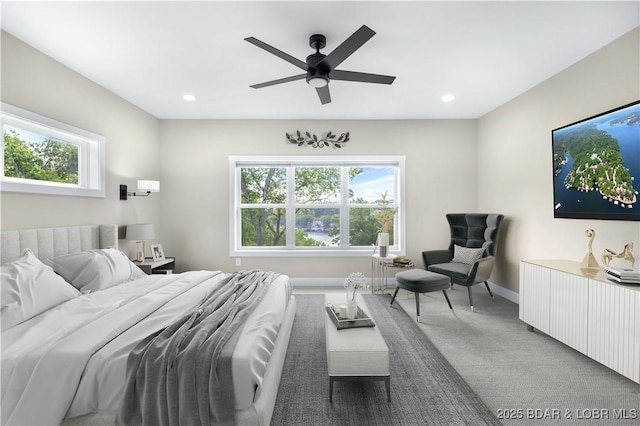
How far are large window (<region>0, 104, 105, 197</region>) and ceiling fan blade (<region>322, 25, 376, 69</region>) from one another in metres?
2.74

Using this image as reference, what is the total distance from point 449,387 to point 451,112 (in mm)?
3875

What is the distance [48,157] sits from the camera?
312 centimetres

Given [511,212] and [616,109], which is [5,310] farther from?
[511,212]

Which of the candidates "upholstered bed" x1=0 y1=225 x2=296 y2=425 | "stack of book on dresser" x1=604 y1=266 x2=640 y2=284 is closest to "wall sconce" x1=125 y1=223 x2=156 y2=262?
"upholstered bed" x1=0 y1=225 x2=296 y2=425

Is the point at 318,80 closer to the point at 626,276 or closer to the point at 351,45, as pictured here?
the point at 351,45

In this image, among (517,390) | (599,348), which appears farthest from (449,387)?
(599,348)

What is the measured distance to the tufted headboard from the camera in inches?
97.3

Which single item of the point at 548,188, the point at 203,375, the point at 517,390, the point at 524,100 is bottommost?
the point at 517,390

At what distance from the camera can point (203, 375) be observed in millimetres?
1498

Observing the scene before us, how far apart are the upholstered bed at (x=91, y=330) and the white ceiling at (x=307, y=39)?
1.76 metres

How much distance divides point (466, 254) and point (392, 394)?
9.10 ft

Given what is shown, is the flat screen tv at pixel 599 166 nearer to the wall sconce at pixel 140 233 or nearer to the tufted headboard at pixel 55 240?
the wall sconce at pixel 140 233

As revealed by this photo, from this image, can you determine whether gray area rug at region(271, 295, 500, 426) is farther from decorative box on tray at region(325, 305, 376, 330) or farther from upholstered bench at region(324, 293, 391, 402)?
decorative box on tray at region(325, 305, 376, 330)

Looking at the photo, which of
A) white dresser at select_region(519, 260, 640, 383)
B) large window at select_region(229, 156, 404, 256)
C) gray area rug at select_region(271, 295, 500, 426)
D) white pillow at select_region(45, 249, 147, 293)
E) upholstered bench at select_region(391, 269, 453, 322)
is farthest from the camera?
large window at select_region(229, 156, 404, 256)
